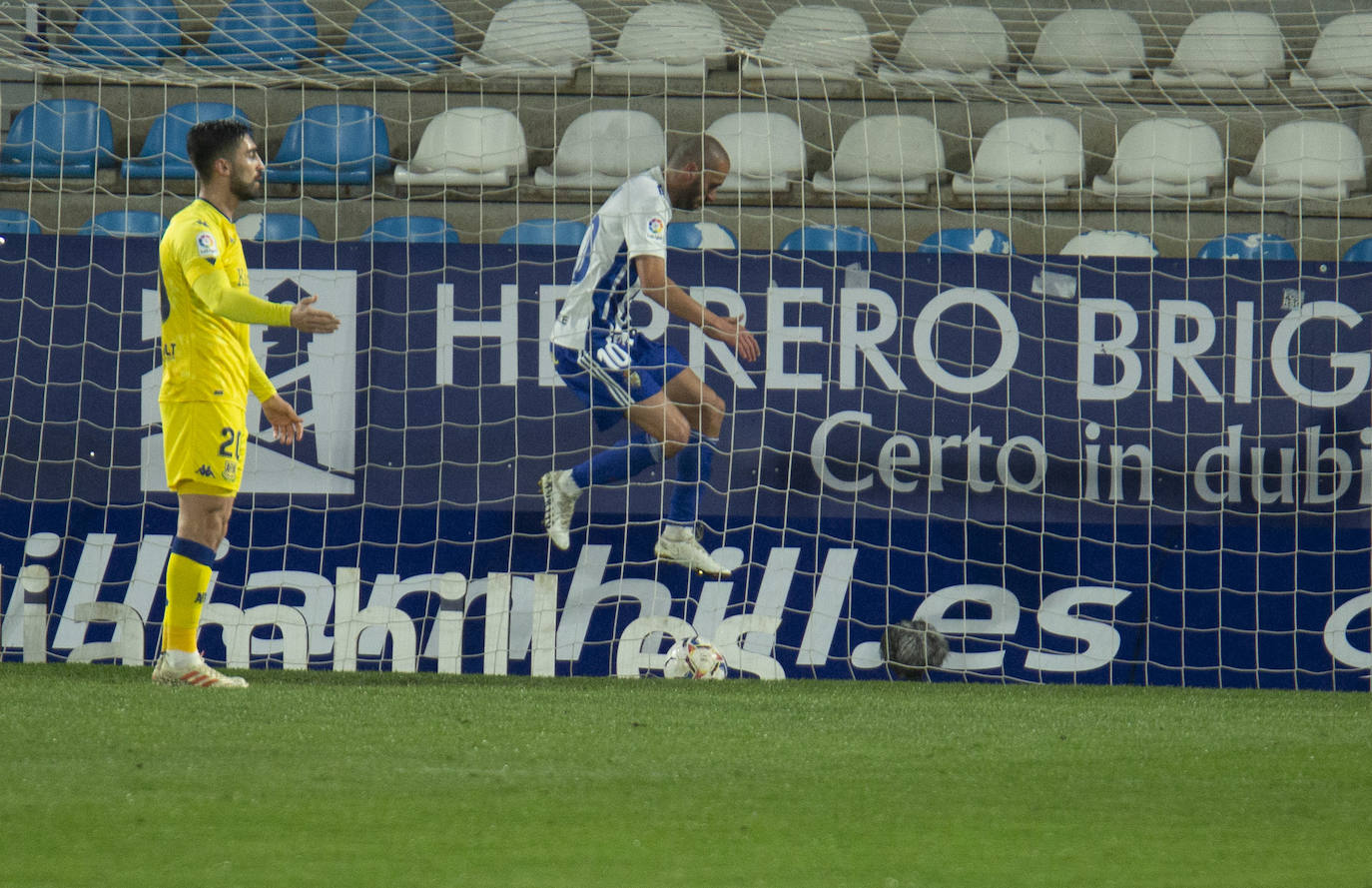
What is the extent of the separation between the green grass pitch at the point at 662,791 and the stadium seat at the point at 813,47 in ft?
9.18

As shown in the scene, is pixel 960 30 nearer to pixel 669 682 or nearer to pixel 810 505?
pixel 810 505

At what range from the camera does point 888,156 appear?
774 cm

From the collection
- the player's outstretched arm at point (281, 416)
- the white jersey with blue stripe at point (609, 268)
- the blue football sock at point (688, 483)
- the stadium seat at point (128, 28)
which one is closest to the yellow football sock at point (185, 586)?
the player's outstretched arm at point (281, 416)

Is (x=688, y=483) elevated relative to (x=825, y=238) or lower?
lower

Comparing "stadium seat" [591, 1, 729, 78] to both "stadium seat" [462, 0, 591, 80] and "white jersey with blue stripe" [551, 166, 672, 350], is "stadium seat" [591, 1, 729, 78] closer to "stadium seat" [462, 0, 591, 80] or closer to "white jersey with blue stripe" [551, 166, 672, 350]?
"stadium seat" [462, 0, 591, 80]

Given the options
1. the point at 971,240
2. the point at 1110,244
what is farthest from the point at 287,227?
the point at 1110,244

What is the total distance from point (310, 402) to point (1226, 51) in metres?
4.85

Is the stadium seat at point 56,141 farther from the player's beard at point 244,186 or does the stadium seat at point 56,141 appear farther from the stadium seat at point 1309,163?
the stadium seat at point 1309,163

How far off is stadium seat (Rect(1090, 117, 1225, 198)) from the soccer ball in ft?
10.6

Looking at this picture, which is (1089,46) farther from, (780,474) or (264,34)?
(264,34)

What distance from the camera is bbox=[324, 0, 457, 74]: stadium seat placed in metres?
7.56

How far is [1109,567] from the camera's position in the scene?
5.58 metres

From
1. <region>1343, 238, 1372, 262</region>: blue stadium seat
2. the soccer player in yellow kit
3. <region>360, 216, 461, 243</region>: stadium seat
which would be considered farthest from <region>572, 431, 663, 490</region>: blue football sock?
<region>1343, 238, 1372, 262</region>: blue stadium seat

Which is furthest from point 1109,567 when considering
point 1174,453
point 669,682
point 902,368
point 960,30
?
point 960,30
